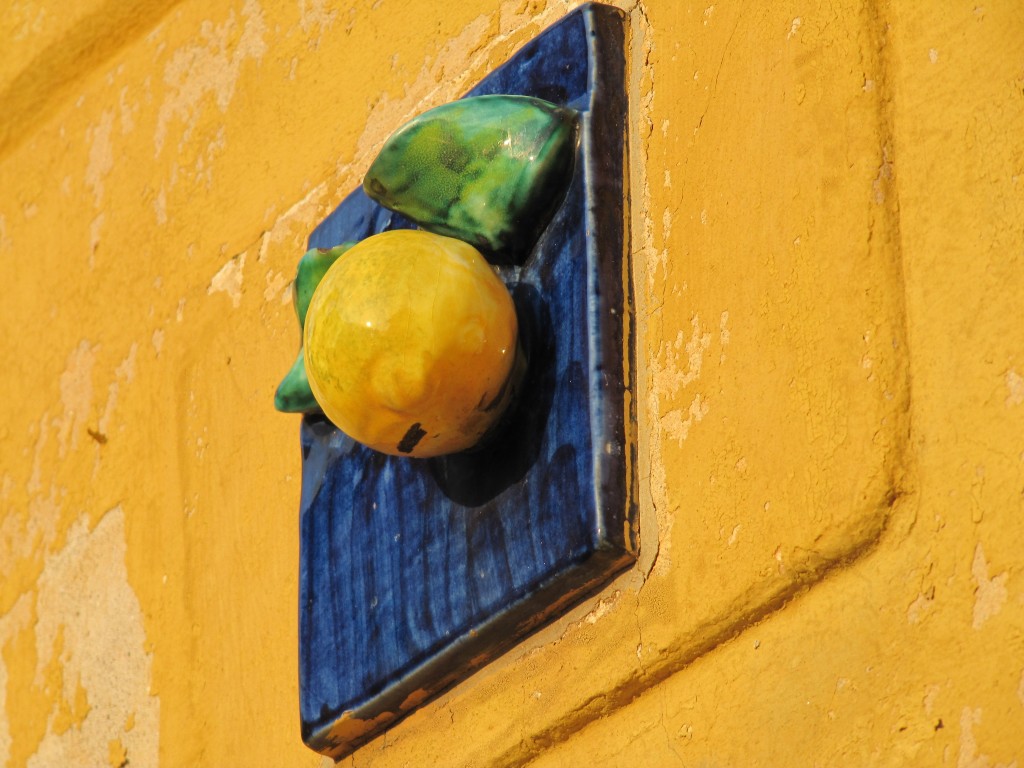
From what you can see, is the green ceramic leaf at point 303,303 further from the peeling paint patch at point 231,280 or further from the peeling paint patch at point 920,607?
the peeling paint patch at point 920,607

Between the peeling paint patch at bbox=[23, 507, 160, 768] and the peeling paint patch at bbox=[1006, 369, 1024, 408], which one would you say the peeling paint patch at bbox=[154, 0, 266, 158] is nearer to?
the peeling paint patch at bbox=[23, 507, 160, 768]

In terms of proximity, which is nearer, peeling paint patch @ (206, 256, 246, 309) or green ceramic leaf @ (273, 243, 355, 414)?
green ceramic leaf @ (273, 243, 355, 414)

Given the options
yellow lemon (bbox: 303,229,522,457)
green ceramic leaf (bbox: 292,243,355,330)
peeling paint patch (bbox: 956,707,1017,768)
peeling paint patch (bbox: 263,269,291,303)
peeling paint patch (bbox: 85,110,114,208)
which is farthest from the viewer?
peeling paint patch (bbox: 85,110,114,208)

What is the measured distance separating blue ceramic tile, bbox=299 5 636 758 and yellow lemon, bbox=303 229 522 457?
0.04m

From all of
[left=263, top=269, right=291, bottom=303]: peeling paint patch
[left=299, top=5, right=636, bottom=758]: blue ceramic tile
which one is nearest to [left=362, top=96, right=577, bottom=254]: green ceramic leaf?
[left=299, top=5, right=636, bottom=758]: blue ceramic tile

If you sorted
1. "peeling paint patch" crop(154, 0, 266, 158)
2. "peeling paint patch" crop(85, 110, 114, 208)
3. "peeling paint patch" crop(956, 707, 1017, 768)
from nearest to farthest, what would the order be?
"peeling paint patch" crop(956, 707, 1017, 768)
"peeling paint patch" crop(154, 0, 266, 158)
"peeling paint patch" crop(85, 110, 114, 208)

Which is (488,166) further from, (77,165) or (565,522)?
(77,165)

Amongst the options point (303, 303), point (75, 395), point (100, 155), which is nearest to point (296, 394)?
point (303, 303)

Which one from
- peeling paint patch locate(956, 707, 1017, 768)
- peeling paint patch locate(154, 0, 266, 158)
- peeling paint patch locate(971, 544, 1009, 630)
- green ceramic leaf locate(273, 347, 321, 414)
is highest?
peeling paint patch locate(154, 0, 266, 158)

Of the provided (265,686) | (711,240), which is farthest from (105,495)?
(711,240)

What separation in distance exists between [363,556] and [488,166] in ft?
0.81

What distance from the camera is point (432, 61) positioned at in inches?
43.3

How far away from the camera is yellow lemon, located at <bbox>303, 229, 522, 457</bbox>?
81 cm

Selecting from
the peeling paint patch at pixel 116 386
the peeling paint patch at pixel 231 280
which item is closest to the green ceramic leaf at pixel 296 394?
the peeling paint patch at pixel 231 280
